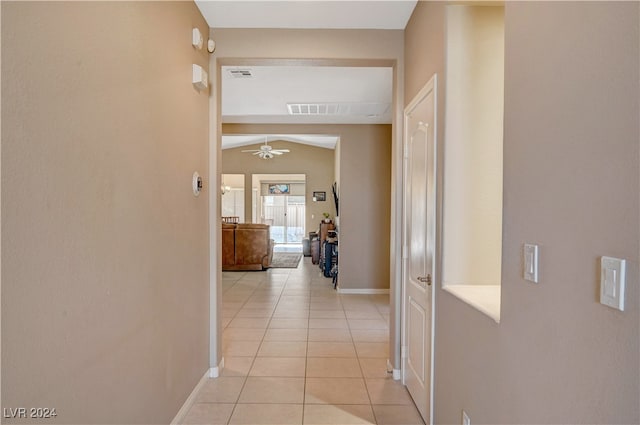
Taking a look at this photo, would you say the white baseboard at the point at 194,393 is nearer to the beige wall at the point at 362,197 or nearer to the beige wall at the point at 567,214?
the beige wall at the point at 567,214

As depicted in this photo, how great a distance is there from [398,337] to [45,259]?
239cm

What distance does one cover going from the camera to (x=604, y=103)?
0.79 meters

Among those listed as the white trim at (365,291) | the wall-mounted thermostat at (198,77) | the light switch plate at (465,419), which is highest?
the wall-mounted thermostat at (198,77)

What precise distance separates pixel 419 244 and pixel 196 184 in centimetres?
161

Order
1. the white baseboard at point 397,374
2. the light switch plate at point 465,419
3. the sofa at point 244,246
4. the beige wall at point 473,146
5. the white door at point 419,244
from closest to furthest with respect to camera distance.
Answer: the light switch plate at point 465,419 → the beige wall at point 473,146 → the white door at point 419,244 → the white baseboard at point 397,374 → the sofa at point 244,246

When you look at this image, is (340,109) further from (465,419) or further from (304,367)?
(465,419)

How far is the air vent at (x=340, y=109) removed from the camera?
15.6 ft

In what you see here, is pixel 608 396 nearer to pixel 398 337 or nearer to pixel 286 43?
pixel 398 337

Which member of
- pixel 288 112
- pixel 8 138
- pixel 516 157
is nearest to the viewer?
pixel 8 138

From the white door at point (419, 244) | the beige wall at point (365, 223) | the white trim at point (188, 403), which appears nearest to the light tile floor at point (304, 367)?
the white trim at point (188, 403)

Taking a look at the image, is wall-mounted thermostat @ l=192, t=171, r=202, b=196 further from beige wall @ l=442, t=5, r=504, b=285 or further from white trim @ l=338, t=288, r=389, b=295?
white trim @ l=338, t=288, r=389, b=295

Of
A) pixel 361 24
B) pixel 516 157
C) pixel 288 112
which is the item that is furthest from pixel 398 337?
pixel 288 112

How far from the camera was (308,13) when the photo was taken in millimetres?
2492

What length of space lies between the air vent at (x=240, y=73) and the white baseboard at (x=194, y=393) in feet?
9.46
